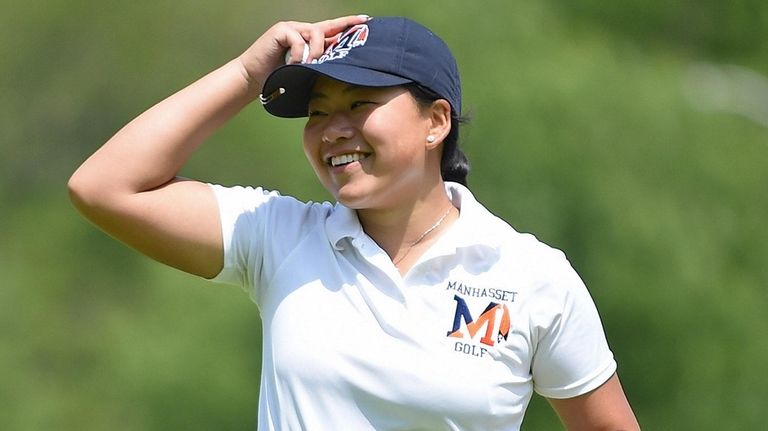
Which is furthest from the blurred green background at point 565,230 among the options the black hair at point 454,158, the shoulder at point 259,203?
the shoulder at point 259,203

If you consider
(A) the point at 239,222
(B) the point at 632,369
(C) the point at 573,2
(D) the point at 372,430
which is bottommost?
(B) the point at 632,369

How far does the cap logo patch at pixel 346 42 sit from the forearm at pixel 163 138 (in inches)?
7.2

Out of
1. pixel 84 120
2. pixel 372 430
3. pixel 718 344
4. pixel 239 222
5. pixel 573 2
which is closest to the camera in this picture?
pixel 372 430

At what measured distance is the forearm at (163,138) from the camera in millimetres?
2482

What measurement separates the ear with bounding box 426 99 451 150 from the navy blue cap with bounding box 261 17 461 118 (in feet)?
0.05

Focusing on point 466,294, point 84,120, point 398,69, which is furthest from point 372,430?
point 84,120

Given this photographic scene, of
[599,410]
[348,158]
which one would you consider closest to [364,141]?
[348,158]

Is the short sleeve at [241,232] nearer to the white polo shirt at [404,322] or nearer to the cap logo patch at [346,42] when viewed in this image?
the white polo shirt at [404,322]

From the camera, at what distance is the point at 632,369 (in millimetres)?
6438

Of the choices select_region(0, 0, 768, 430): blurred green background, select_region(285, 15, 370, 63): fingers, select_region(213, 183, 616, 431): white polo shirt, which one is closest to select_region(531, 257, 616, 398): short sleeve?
select_region(213, 183, 616, 431): white polo shirt

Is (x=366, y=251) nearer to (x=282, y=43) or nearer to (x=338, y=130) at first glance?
(x=338, y=130)

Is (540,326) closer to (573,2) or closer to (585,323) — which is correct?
(585,323)

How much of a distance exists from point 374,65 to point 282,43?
0.75 ft

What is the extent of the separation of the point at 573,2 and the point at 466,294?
5.05 m
